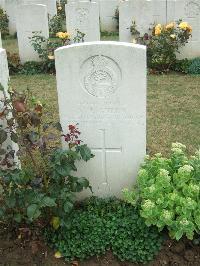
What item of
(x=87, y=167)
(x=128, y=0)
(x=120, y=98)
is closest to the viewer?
(x=120, y=98)

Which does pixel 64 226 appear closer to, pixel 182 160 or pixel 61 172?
pixel 61 172

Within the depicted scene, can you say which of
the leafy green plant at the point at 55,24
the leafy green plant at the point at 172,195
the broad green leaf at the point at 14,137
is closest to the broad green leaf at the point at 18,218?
the broad green leaf at the point at 14,137

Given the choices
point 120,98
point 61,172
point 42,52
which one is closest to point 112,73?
point 120,98

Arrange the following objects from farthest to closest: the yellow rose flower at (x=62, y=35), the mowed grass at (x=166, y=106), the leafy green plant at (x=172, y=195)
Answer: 1. the yellow rose flower at (x=62, y=35)
2. the mowed grass at (x=166, y=106)
3. the leafy green plant at (x=172, y=195)

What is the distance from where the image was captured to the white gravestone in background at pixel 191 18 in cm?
889

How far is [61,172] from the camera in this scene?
3.54 meters

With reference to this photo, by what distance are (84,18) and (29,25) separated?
4.14ft

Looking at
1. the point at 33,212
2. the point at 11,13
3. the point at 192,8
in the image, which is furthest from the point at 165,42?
the point at 11,13

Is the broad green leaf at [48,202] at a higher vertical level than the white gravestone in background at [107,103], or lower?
lower

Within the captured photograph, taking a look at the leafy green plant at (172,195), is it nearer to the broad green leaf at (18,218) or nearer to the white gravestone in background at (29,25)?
the broad green leaf at (18,218)

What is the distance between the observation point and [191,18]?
29.6ft

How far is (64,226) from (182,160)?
1.21 meters

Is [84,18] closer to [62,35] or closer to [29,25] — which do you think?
[62,35]

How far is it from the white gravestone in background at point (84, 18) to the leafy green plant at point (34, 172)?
246 inches
